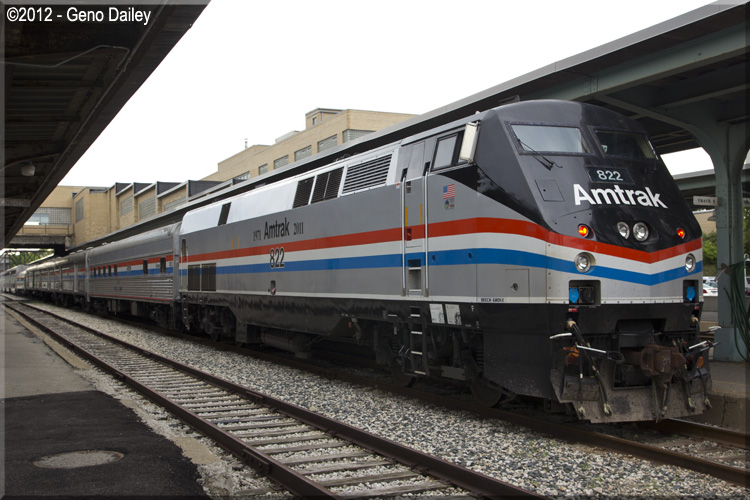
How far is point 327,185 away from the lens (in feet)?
34.7

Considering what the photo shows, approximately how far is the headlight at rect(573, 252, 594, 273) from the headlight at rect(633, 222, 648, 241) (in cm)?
64

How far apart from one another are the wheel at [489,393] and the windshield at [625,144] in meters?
2.95

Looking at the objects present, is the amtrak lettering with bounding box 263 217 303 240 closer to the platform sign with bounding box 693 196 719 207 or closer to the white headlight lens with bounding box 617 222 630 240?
the white headlight lens with bounding box 617 222 630 240

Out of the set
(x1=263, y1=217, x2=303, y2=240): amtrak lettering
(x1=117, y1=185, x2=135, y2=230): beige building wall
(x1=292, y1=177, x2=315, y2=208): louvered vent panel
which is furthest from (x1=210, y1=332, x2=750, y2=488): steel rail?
(x1=117, y1=185, x2=135, y2=230): beige building wall

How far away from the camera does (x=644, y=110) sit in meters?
10.8

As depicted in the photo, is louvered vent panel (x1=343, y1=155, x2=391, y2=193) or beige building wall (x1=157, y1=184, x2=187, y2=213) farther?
beige building wall (x1=157, y1=184, x2=187, y2=213)

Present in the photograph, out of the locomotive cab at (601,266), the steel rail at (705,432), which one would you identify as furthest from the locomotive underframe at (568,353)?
the steel rail at (705,432)

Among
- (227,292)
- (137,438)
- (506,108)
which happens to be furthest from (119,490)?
(227,292)

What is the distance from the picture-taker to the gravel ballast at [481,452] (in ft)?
17.8

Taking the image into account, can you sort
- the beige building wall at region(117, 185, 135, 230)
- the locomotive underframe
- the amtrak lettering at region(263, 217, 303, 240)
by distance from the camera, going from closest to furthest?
1. the locomotive underframe
2. the amtrak lettering at region(263, 217, 303, 240)
3. the beige building wall at region(117, 185, 135, 230)

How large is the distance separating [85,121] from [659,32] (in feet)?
30.8

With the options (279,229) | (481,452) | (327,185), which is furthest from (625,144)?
(279,229)

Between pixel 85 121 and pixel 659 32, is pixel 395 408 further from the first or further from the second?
pixel 85 121

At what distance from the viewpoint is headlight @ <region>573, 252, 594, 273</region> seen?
659 centimetres
